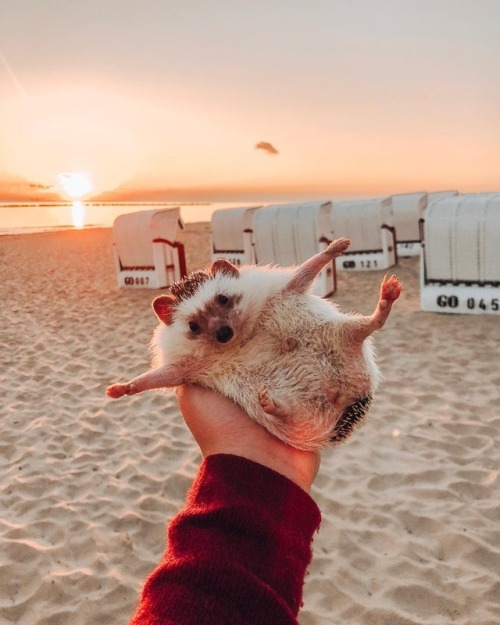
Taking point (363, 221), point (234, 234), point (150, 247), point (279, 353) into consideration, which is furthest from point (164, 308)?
point (234, 234)

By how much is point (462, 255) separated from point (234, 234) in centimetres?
1002

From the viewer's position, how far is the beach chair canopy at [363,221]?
1872cm

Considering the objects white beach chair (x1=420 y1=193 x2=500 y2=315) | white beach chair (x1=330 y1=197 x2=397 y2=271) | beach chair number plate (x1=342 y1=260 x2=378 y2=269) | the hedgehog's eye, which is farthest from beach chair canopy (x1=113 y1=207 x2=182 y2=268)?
the hedgehog's eye

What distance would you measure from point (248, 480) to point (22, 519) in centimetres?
489

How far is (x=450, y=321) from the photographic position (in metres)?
11.8

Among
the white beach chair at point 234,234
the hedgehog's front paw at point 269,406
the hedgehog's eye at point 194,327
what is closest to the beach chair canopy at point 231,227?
the white beach chair at point 234,234

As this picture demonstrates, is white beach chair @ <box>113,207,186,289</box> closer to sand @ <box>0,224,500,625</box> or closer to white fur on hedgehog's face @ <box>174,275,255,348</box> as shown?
sand @ <box>0,224,500,625</box>

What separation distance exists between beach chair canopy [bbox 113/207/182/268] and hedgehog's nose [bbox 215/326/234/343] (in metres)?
15.7

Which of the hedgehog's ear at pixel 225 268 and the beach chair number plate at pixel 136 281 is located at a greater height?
the hedgehog's ear at pixel 225 268

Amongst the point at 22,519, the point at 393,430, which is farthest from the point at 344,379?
the point at 393,430

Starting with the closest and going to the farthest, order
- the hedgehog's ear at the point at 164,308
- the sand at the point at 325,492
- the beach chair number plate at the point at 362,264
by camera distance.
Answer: the hedgehog's ear at the point at 164,308 → the sand at the point at 325,492 → the beach chair number plate at the point at 362,264

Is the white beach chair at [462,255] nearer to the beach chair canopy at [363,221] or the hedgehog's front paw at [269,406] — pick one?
the beach chair canopy at [363,221]

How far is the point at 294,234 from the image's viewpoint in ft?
52.0

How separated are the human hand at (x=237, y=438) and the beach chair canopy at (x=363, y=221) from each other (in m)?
17.5
